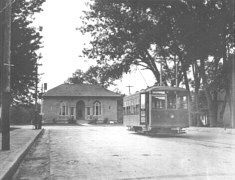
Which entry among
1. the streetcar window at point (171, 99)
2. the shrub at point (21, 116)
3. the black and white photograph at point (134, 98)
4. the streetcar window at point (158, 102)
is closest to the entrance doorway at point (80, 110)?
the shrub at point (21, 116)

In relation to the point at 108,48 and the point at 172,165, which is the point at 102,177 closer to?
the point at 172,165

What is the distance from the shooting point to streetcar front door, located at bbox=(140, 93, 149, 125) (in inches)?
1016

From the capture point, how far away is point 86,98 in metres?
73.1

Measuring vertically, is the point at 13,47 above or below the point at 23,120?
above

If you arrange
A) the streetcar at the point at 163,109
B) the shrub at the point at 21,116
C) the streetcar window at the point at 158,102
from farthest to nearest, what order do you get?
the shrub at the point at 21,116, the streetcar window at the point at 158,102, the streetcar at the point at 163,109

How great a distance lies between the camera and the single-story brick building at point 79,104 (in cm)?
7175

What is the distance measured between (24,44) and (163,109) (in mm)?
9261

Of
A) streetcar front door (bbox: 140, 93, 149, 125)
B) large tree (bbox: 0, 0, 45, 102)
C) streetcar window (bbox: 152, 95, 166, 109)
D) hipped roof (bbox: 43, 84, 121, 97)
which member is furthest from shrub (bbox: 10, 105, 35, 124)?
streetcar window (bbox: 152, 95, 166, 109)

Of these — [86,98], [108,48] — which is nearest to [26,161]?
[108,48]

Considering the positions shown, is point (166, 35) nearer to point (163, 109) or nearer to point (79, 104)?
point (163, 109)

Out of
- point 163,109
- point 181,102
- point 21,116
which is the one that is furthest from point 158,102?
point 21,116

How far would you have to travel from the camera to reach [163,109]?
25.5m

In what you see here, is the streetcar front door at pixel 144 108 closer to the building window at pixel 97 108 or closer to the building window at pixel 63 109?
the building window at pixel 63 109

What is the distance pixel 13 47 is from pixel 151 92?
27.7 feet
